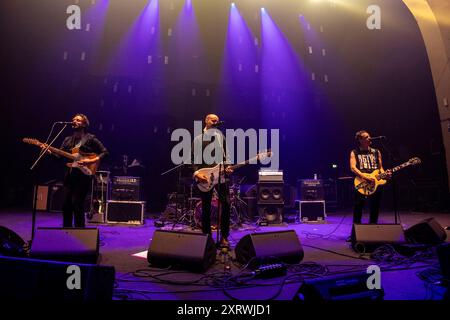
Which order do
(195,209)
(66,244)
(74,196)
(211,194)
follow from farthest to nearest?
(195,209) < (211,194) < (74,196) < (66,244)

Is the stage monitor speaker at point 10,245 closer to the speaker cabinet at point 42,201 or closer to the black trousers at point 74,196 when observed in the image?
the black trousers at point 74,196

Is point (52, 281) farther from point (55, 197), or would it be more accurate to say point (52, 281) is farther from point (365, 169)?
point (55, 197)

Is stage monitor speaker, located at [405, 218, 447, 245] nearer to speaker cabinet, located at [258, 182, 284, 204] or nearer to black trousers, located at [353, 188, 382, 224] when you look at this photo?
black trousers, located at [353, 188, 382, 224]

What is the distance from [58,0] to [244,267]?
29.0 feet

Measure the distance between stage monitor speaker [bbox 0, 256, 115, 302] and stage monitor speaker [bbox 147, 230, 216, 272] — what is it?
1460mm

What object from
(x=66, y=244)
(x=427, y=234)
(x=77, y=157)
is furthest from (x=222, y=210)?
(x=427, y=234)

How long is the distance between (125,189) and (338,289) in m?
6.58

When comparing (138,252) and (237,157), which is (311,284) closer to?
(138,252)

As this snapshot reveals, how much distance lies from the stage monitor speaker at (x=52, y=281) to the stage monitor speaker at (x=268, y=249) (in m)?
1.82

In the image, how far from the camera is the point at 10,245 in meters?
3.75

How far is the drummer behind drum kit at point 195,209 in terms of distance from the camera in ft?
24.5

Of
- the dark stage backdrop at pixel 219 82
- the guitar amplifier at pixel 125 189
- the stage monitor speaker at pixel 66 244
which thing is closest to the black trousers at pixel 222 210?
the stage monitor speaker at pixel 66 244

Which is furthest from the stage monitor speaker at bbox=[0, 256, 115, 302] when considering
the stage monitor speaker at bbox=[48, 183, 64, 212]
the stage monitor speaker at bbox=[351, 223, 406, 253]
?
the stage monitor speaker at bbox=[48, 183, 64, 212]

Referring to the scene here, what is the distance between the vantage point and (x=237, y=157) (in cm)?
992
